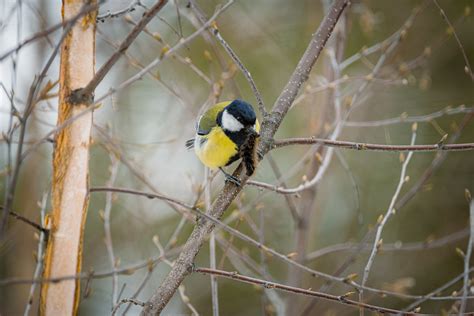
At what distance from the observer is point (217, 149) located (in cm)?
230

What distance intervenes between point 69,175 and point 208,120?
93 centimetres

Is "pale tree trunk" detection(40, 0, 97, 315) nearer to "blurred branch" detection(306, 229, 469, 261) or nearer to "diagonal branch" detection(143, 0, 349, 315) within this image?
"diagonal branch" detection(143, 0, 349, 315)

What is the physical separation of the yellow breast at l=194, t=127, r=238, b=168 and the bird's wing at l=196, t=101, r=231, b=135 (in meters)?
0.04

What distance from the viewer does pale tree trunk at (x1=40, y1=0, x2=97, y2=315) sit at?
1.60 m

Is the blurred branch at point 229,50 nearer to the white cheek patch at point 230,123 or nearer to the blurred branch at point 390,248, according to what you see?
the white cheek patch at point 230,123

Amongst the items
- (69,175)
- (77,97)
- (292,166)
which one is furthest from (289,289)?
(292,166)

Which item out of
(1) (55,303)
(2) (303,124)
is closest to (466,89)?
(2) (303,124)

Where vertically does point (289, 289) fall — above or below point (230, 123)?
below

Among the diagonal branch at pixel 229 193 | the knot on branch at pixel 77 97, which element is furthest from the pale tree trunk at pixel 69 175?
the diagonal branch at pixel 229 193

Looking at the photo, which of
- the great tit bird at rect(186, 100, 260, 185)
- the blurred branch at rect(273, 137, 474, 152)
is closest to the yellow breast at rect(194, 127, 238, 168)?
the great tit bird at rect(186, 100, 260, 185)

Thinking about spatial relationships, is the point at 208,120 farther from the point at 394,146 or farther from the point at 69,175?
the point at 394,146

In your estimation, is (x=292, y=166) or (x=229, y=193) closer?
(x=229, y=193)

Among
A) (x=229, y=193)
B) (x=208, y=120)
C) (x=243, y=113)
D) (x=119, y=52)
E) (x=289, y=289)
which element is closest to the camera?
(x=119, y=52)

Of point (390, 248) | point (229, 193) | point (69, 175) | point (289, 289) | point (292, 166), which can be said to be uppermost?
point (292, 166)
